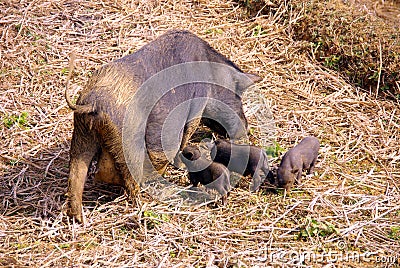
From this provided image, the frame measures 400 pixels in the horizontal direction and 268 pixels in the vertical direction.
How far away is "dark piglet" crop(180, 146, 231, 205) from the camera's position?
4.76 meters

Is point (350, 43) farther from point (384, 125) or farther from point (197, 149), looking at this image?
point (197, 149)

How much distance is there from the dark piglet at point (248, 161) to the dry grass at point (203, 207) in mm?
179

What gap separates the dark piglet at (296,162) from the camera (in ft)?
15.8

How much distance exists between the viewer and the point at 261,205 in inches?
189

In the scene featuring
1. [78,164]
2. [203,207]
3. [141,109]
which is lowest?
[203,207]

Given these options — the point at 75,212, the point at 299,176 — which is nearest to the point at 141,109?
the point at 75,212

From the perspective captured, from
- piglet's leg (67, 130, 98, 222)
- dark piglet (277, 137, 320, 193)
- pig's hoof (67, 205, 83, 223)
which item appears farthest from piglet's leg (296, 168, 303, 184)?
pig's hoof (67, 205, 83, 223)

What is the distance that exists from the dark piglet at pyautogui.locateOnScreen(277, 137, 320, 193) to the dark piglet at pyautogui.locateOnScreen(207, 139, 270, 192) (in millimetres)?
166

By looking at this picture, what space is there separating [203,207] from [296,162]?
88 centimetres

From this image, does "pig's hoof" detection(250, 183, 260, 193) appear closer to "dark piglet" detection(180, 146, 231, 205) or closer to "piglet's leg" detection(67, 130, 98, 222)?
"dark piglet" detection(180, 146, 231, 205)

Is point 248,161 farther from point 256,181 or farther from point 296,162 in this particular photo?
point 296,162

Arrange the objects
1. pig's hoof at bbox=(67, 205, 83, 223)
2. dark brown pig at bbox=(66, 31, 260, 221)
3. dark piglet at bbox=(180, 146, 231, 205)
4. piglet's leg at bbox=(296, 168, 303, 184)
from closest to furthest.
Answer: dark brown pig at bbox=(66, 31, 260, 221), pig's hoof at bbox=(67, 205, 83, 223), dark piglet at bbox=(180, 146, 231, 205), piglet's leg at bbox=(296, 168, 303, 184)

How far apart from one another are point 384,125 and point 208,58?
212cm

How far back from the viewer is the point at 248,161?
16.3 feet
